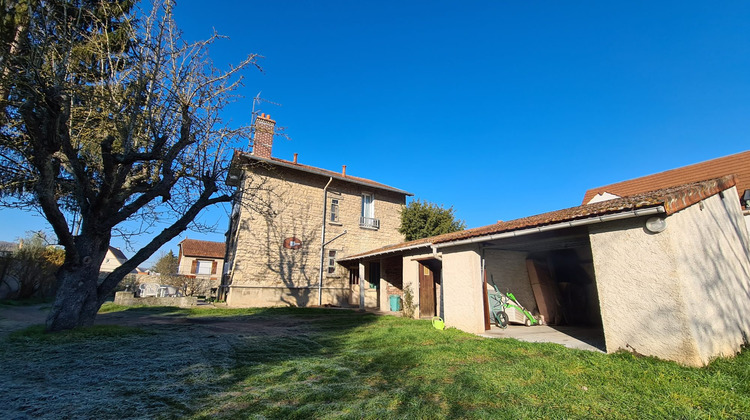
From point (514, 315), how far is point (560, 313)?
1.40 meters

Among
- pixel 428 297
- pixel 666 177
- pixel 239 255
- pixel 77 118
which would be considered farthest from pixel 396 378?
pixel 666 177

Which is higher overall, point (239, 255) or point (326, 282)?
point (239, 255)

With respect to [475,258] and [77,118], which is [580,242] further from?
[77,118]

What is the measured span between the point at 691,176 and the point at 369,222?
14901 millimetres

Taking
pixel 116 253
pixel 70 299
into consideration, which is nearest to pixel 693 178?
pixel 70 299

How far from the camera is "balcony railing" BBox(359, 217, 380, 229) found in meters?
18.1

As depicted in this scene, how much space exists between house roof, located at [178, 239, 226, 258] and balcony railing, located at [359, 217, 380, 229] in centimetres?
2024

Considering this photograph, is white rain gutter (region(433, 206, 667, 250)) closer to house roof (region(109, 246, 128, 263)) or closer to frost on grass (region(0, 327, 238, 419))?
frost on grass (region(0, 327, 238, 419))

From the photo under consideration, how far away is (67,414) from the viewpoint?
297 cm

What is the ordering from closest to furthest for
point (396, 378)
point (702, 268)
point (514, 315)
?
point (396, 378)
point (702, 268)
point (514, 315)

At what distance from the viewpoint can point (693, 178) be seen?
13.4 m

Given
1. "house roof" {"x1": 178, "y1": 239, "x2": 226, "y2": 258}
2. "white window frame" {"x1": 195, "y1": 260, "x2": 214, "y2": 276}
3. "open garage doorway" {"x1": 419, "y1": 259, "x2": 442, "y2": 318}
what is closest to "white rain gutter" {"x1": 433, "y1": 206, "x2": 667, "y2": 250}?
"open garage doorway" {"x1": 419, "y1": 259, "x2": 442, "y2": 318}

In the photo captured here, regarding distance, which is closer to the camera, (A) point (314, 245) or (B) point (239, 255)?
(B) point (239, 255)

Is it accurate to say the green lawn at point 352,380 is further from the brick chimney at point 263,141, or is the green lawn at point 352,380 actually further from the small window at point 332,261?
the brick chimney at point 263,141
